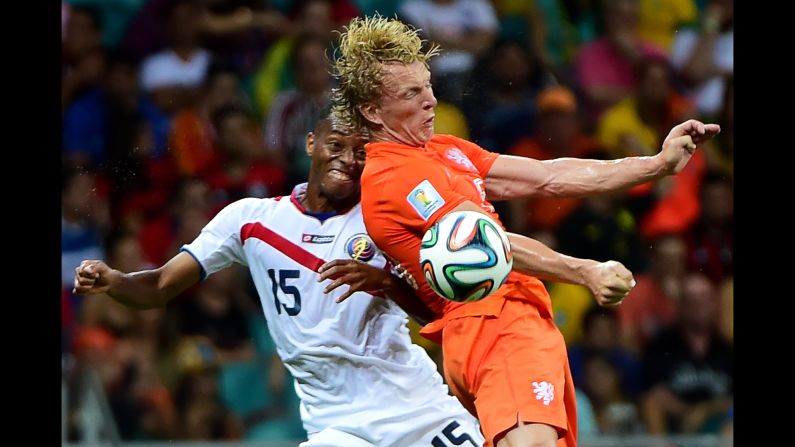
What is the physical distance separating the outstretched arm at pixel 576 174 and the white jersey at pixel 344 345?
60 cm

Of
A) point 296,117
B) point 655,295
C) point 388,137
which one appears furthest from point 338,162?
point 655,295

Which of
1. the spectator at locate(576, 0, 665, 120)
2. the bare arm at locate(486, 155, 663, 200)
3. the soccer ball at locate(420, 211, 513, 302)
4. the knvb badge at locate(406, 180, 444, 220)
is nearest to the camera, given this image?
the soccer ball at locate(420, 211, 513, 302)

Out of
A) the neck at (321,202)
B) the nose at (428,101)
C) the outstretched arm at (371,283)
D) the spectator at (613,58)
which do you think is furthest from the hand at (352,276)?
the spectator at (613,58)

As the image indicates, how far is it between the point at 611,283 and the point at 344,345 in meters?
1.26

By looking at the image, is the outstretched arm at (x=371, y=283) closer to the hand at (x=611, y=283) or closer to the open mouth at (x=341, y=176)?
the open mouth at (x=341, y=176)

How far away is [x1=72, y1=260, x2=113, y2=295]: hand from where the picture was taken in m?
5.07

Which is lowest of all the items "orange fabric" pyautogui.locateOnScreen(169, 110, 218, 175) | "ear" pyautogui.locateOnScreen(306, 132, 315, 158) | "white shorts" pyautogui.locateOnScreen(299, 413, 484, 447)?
"white shorts" pyautogui.locateOnScreen(299, 413, 484, 447)

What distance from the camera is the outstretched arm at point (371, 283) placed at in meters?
4.87

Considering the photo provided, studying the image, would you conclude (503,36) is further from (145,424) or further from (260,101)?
(145,424)

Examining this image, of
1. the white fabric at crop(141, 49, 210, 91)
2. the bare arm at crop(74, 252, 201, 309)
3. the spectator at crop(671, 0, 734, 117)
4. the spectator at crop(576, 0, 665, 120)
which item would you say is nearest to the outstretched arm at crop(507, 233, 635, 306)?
the bare arm at crop(74, 252, 201, 309)

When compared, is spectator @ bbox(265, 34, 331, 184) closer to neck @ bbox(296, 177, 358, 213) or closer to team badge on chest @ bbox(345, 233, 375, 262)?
neck @ bbox(296, 177, 358, 213)

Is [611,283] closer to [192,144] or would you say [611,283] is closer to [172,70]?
[192,144]

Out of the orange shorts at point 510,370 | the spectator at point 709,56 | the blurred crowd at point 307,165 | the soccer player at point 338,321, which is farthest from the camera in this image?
the spectator at point 709,56
